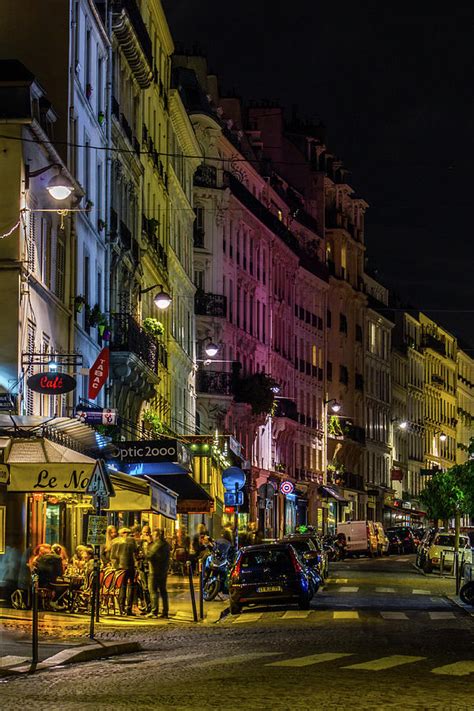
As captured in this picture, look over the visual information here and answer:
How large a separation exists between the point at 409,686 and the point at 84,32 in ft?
91.8

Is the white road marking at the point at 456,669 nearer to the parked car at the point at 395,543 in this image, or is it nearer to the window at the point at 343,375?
the parked car at the point at 395,543

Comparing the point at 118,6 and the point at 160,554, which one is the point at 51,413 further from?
the point at 118,6

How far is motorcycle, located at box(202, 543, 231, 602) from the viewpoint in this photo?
128ft

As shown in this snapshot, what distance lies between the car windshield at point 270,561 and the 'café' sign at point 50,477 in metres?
6.64

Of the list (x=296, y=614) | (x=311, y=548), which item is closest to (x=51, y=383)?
(x=296, y=614)

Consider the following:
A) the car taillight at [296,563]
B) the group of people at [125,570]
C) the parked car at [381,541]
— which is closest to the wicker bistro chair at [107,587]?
the group of people at [125,570]

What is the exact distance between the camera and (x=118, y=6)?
4631 centimetres

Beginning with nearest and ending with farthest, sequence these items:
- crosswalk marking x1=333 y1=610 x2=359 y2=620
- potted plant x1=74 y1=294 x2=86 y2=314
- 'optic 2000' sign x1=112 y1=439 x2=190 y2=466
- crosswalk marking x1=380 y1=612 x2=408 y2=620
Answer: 1. crosswalk marking x1=333 y1=610 x2=359 y2=620
2. crosswalk marking x1=380 y1=612 x2=408 y2=620
3. potted plant x1=74 y1=294 x2=86 y2=314
4. 'optic 2000' sign x1=112 y1=439 x2=190 y2=466

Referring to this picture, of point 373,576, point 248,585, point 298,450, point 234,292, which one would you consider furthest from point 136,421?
point 298,450

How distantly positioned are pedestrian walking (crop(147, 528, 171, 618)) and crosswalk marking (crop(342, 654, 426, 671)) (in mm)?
10939

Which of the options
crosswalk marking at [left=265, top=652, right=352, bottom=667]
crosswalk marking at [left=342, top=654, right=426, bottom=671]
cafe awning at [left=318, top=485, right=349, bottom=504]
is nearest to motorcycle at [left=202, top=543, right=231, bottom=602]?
crosswalk marking at [left=265, top=652, right=352, bottom=667]

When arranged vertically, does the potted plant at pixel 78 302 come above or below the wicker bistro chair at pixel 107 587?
above

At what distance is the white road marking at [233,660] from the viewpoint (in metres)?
20.2

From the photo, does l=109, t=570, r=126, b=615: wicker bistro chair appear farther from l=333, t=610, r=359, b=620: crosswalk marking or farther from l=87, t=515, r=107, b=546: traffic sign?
l=87, t=515, r=107, b=546: traffic sign
